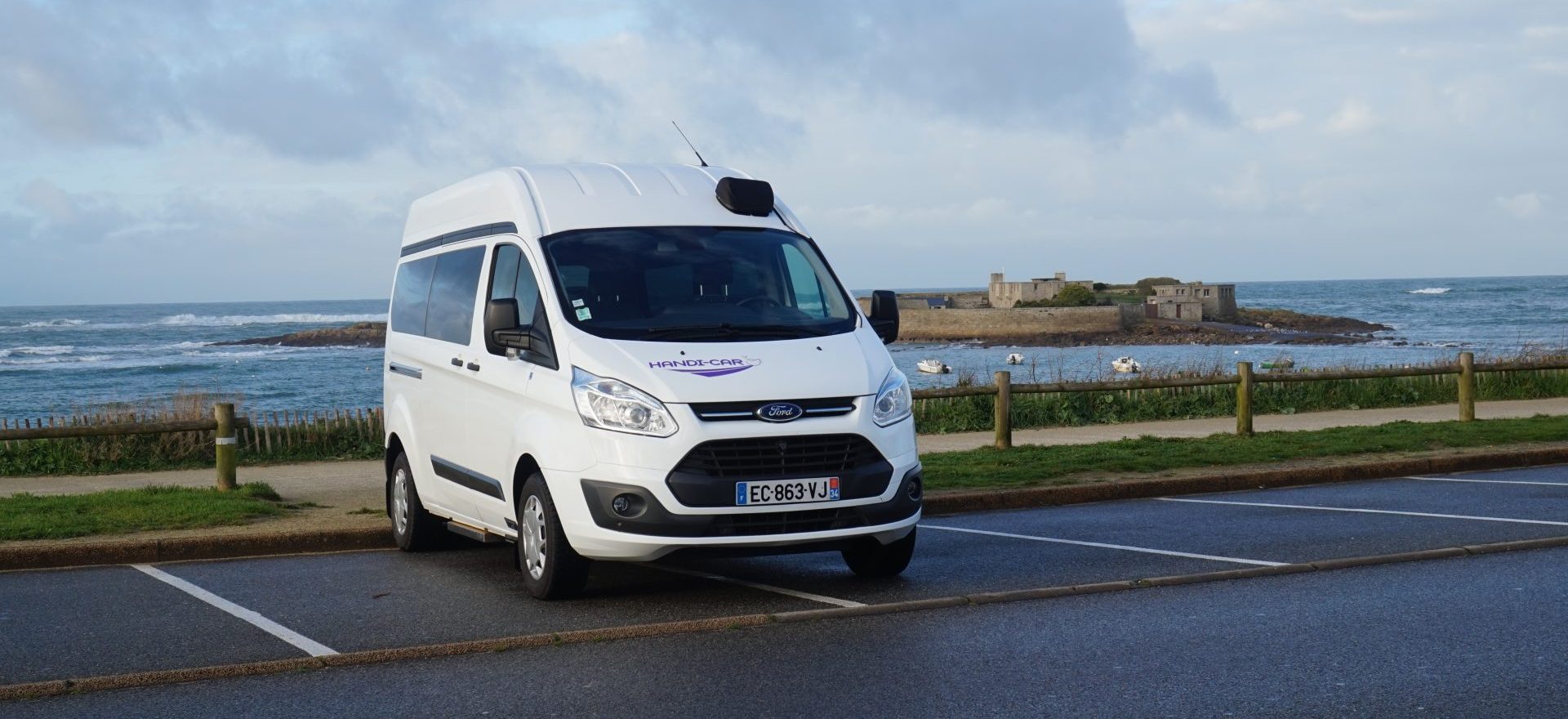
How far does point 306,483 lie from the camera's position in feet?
47.3

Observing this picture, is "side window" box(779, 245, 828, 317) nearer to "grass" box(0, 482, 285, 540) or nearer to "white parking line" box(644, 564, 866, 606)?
"white parking line" box(644, 564, 866, 606)

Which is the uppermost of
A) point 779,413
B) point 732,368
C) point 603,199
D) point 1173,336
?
point 603,199

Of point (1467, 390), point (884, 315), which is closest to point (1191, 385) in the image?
point (1467, 390)

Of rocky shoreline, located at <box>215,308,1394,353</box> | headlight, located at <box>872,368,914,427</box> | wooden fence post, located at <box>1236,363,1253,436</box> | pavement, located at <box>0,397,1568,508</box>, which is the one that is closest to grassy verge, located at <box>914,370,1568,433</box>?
pavement, located at <box>0,397,1568,508</box>

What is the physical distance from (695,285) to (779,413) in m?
1.28

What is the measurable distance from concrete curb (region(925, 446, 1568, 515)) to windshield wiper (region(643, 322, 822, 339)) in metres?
4.06

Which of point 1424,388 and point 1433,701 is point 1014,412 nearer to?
point 1424,388

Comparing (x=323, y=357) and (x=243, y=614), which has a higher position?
(x=243, y=614)

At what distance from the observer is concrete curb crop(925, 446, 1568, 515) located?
12297mm

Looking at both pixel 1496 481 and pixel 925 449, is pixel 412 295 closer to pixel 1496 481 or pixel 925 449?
pixel 925 449

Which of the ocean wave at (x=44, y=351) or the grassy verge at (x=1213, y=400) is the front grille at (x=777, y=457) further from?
the ocean wave at (x=44, y=351)

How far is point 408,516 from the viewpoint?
10.4 metres

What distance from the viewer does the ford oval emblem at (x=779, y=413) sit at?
7.65 m

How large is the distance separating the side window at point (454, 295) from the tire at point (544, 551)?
1.45 m
